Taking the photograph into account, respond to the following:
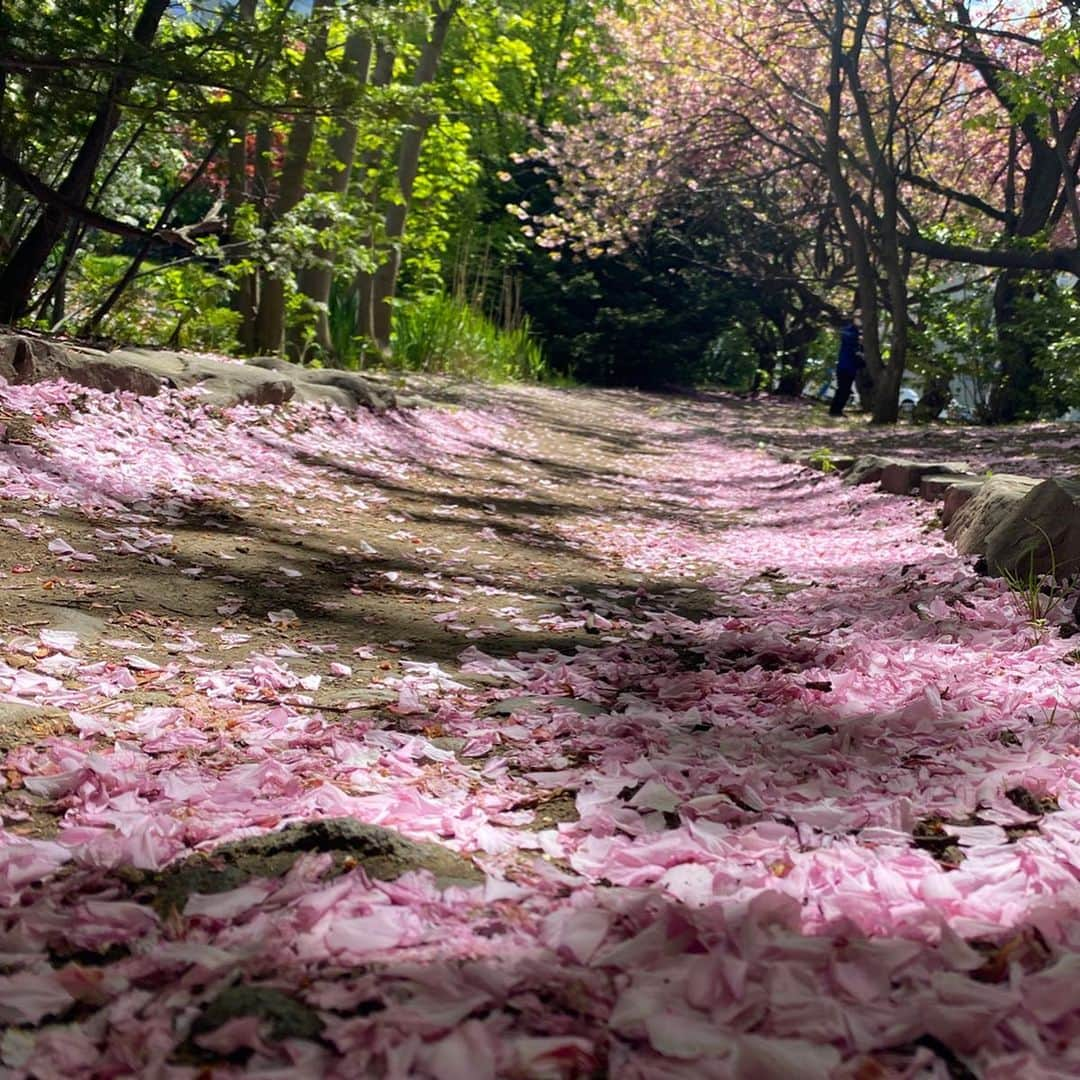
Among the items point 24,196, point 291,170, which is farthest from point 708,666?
point 291,170

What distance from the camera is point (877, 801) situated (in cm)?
184

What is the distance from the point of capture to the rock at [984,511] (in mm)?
3978

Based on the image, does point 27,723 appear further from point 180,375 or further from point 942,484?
point 942,484

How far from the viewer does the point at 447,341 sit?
12539mm

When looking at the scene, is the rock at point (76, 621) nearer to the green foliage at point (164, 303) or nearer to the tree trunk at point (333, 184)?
the green foliage at point (164, 303)

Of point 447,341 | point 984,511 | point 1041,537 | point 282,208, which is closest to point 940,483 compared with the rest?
point 984,511

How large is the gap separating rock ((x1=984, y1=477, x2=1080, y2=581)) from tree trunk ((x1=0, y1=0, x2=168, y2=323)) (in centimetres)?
431

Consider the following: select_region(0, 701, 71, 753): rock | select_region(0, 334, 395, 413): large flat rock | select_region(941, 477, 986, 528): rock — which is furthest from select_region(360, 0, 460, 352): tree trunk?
select_region(0, 701, 71, 753): rock

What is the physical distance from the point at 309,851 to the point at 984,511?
341 cm

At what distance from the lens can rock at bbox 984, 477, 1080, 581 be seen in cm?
335

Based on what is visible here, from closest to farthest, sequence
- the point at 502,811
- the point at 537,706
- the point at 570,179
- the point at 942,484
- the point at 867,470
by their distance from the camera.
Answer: the point at 502,811, the point at 537,706, the point at 942,484, the point at 867,470, the point at 570,179

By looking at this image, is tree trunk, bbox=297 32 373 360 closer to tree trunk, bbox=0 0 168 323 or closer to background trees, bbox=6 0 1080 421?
background trees, bbox=6 0 1080 421

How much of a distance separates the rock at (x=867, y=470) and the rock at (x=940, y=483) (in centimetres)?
68

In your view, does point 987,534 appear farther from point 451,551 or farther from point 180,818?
point 180,818
